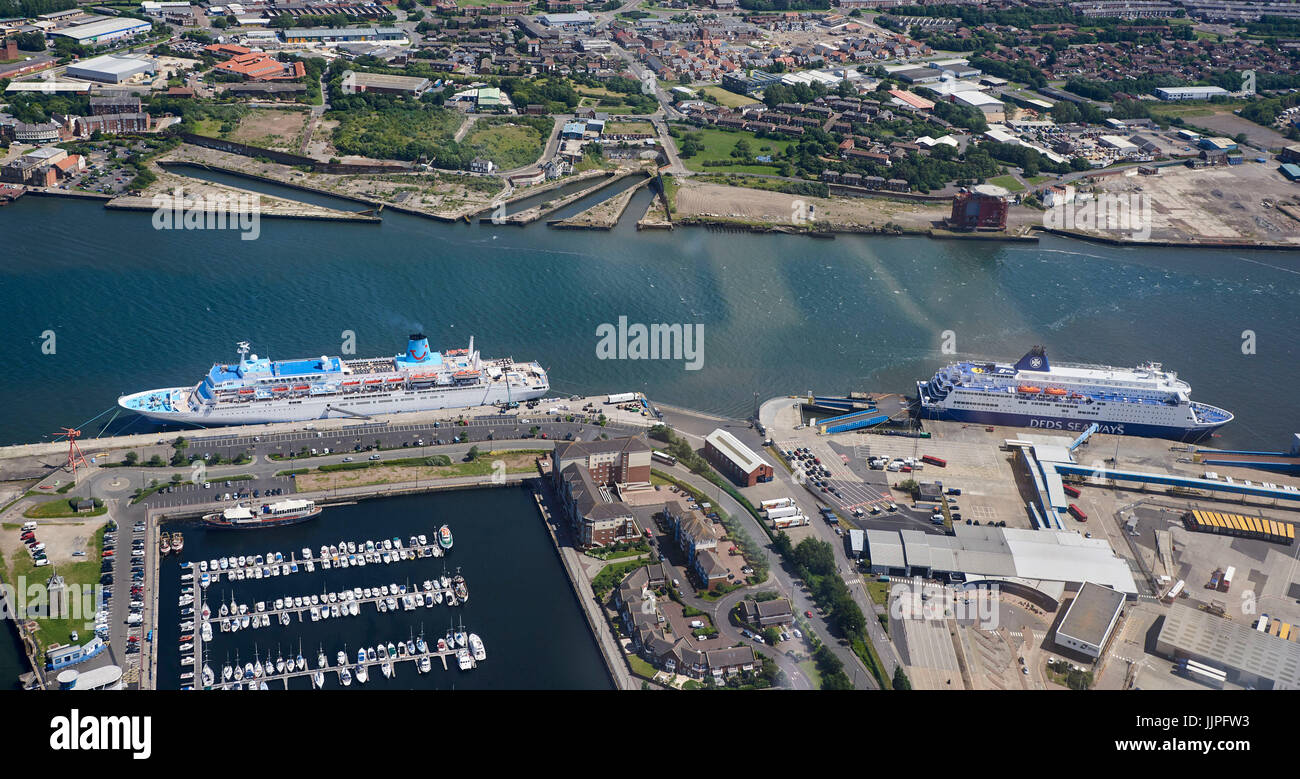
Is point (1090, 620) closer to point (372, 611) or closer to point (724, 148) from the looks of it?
point (372, 611)

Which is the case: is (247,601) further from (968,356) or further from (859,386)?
(968,356)

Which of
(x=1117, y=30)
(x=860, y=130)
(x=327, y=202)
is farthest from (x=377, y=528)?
(x=1117, y=30)

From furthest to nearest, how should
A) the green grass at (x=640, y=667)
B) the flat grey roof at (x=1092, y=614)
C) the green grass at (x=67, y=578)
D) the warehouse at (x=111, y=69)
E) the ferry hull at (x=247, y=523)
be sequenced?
the warehouse at (x=111, y=69), the ferry hull at (x=247, y=523), the flat grey roof at (x=1092, y=614), the green grass at (x=640, y=667), the green grass at (x=67, y=578)

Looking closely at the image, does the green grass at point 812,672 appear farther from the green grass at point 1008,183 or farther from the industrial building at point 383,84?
the industrial building at point 383,84

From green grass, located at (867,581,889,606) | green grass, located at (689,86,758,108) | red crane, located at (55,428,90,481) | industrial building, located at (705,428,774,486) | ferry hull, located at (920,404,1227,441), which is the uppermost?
green grass, located at (689,86,758,108)

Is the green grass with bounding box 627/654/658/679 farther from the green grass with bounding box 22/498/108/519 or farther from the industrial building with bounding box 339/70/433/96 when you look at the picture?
the industrial building with bounding box 339/70/433/96

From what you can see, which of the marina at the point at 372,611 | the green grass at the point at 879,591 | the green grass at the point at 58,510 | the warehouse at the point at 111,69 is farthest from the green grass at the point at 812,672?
the warehouse at the point at 111,69

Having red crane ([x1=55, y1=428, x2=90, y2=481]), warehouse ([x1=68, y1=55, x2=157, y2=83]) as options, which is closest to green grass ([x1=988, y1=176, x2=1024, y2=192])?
red crane ([x1=55, y1=428, x2=90, y2=481])

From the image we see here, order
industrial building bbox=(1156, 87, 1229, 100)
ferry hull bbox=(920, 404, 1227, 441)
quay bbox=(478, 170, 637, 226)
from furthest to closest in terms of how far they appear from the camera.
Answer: industrial building bbox=(1156, 87, 1229, 100), quay bbox=(478, 170, 637, 226), ferry hull bbox=(920, 404, 1227, 441)
